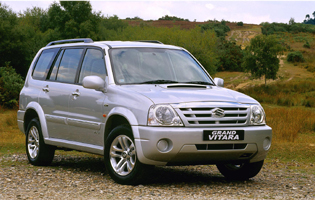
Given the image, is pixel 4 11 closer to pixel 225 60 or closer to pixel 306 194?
pixel 225 60

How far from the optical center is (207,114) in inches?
243

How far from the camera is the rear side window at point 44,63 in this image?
8.89m

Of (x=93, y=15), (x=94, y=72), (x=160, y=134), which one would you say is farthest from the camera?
(x=93, y=15)

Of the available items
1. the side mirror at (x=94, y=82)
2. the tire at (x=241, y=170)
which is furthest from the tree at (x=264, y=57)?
the side mirror at (x=94, y=82)

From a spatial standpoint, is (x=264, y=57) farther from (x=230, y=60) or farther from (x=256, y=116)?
(x=256, y=116)

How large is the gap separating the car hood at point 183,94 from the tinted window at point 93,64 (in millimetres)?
720

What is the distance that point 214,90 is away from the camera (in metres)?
6.91

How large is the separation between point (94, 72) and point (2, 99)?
28.6 m

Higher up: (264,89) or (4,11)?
(4,11)

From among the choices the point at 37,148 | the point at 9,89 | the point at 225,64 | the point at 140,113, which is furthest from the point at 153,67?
the point at 225,64

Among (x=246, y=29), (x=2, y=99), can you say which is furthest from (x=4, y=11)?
(x=246, y=29)

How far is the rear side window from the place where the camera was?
8.89 metres

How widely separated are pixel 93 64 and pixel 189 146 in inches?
95.1

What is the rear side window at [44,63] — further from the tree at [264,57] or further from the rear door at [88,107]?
the tree at [264,57]
